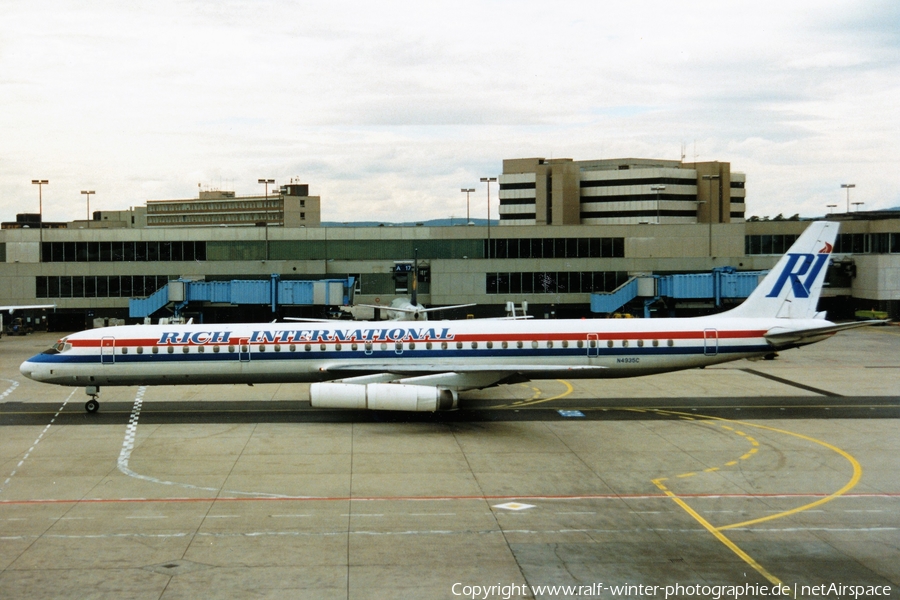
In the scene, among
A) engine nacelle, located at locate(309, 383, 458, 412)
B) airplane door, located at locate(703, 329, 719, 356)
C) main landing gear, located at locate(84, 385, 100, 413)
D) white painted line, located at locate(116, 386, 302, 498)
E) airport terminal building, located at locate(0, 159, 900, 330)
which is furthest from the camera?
airport terminal building, located at locate(0, 159, 900, 330)

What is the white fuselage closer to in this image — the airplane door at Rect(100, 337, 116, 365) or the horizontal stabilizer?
the airplane door at Rect(100, 337, 116, 365)

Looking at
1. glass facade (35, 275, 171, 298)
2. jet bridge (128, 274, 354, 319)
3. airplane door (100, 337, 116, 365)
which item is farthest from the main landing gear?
glass facade (35, 275, 171, 298)

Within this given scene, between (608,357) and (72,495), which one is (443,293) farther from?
(72,495)

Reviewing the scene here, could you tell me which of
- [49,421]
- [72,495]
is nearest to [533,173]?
[49,421]

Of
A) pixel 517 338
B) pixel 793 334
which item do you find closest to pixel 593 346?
pixel 517 338

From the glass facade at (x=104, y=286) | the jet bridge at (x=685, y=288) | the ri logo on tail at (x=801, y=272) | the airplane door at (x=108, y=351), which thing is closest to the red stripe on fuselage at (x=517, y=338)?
the airplane door at (x=108, y=351)

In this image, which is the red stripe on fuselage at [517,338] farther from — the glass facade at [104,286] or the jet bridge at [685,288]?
the glass facade at [104,286]

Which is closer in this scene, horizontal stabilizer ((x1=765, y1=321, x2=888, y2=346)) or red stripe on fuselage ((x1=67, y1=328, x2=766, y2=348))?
horizontal stabilizer ((x1=765, y1=321, x2=888, y2=346))

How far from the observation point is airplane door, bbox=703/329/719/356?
3878 cm

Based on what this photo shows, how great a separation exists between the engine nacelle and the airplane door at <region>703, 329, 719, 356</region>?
1275 centimetres

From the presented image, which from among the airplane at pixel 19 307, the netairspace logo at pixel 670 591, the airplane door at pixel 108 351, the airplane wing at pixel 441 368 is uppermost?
the airplane at pixel 19 307

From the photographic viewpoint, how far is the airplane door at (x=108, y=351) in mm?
38625

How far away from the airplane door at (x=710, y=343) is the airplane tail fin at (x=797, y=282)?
255 centimetres

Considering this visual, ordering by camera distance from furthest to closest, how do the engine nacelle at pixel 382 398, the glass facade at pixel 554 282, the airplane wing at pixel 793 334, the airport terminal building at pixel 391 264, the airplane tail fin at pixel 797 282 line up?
1. the glass facade at pixel 554 282
2. the airport terminal building at pixel 391 264
3. the airplane tail fin at pixel 797 282
4. the airplane wing at pixel 793 334
5. the engine nacelle at pixel 382 398
